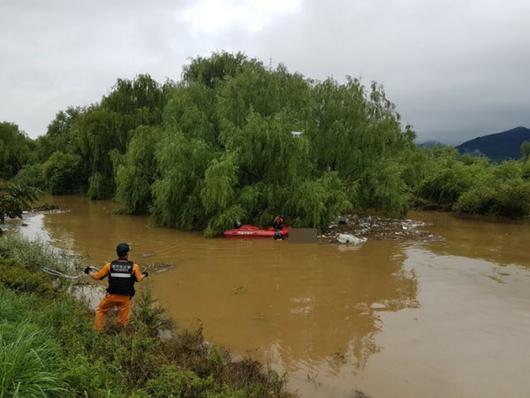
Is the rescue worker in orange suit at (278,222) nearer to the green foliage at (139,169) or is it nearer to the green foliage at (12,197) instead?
the green foliage at (139,169)

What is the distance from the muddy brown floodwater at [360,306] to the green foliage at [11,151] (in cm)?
3427

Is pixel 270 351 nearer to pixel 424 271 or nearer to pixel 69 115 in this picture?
pixel 424 271

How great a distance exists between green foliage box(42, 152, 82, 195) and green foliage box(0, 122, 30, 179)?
8436 millimetres

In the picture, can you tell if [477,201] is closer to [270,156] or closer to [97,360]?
[270,156]

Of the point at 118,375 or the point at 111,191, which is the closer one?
the point at 118,375

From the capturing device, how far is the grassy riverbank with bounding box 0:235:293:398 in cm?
382

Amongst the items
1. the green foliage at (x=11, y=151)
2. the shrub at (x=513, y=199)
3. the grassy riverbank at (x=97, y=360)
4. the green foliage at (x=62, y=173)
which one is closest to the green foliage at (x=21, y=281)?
the grassy riverbank at (x=97, y=360)

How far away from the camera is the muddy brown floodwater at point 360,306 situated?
672 cm

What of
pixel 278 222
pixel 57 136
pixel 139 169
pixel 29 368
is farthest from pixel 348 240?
pixel 57 136

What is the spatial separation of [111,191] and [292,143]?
20981 millimetres

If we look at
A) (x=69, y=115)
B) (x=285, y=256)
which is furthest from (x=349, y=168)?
(x=69, y=115)

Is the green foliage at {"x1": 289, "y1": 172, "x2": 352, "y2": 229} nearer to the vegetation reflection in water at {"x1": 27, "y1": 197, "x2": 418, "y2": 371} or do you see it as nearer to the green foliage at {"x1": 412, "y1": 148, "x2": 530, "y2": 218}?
the vegetation reflection in water at {"x1": 27, "y1": 197, "x2": 418, "y2": 371}

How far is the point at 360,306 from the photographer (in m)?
10.0

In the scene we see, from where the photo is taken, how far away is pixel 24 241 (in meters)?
Answer: 11.4
